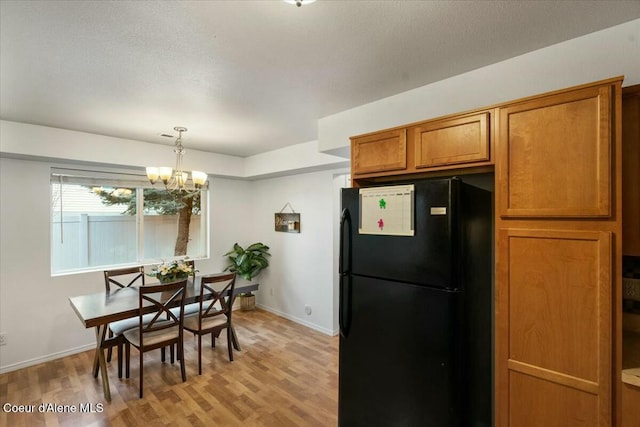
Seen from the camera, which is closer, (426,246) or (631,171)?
(631,171)

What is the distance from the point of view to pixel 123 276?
3.85m

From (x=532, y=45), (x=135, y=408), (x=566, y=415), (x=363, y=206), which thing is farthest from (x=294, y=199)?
(x=566, y=415)

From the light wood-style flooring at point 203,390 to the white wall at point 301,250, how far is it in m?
0.72

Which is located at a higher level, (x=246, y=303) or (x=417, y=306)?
(x=417, y=306)

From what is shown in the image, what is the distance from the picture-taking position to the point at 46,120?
288 centimetres

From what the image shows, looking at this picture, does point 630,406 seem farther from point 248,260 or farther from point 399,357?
point 248,260

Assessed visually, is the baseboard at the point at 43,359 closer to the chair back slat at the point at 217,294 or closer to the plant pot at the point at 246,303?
the chair back slat at the point at 217,294

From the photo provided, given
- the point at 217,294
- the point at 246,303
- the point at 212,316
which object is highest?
the point at 217,294

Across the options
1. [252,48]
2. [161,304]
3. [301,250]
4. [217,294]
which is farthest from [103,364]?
[252,48]

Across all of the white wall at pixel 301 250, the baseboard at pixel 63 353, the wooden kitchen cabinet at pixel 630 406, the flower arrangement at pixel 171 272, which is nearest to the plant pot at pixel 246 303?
the white wall at pixel 301 250

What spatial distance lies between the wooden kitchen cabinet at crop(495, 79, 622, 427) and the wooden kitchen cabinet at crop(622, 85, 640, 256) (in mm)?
215

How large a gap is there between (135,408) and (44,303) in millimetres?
1898

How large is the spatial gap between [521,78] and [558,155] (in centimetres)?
62

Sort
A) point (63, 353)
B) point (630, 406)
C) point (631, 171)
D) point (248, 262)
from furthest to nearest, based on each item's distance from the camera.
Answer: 1. point (248, 262)
2. point (63, 353)
3. point (631, 171)
4. point (630, 406)
